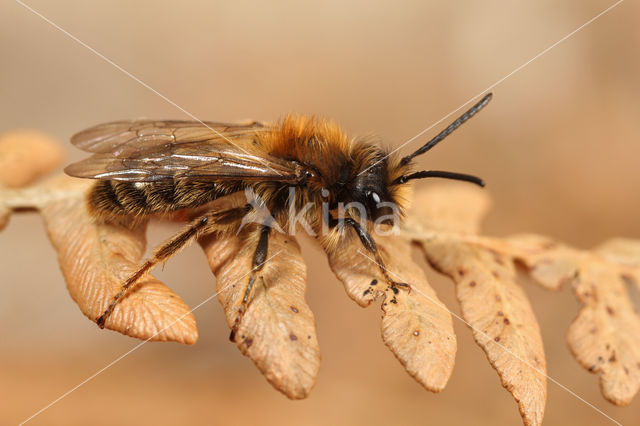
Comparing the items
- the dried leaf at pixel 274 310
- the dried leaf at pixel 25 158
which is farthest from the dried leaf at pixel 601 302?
the dried leaf at pixel 25 158

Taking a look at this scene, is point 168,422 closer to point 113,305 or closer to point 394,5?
point 113,305

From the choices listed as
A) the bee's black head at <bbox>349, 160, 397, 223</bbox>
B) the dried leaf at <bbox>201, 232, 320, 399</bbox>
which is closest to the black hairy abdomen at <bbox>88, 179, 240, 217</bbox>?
Answer: the dried leaf at <bbox>201, 232, 320, 399</bbox>

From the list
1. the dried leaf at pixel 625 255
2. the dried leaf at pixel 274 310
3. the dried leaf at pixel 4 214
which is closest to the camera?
the dried leaf at pixel 274 310

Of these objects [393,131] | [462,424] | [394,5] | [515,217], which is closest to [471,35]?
[394,5]

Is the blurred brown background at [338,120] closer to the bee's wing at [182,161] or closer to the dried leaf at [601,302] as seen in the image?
the dried leaf at [601,302]

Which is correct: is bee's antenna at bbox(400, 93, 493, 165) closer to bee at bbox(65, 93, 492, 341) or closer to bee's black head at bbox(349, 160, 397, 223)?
bee at bbox(65, 93, 492, 341)
